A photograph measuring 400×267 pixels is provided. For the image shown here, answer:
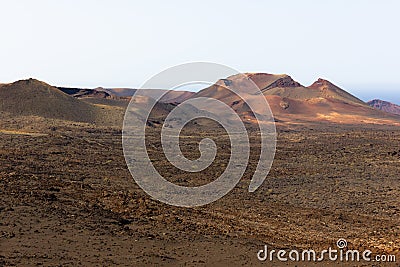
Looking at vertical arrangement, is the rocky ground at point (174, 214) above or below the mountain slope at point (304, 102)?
below

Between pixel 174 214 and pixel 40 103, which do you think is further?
pixel 40 103

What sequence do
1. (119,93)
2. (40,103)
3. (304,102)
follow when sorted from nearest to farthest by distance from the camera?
1. (40,103)
2. (304,102)
3. (119,93)

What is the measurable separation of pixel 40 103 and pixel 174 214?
4874cm

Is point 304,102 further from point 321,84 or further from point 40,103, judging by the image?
point 40,103

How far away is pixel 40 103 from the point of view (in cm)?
6191

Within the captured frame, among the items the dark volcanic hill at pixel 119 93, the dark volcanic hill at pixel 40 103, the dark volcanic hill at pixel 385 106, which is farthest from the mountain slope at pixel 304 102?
the dark volcanic hill at pixel 385 106

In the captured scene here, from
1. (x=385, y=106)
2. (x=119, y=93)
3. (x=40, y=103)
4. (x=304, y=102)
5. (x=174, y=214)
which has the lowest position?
(x=174, y=214)

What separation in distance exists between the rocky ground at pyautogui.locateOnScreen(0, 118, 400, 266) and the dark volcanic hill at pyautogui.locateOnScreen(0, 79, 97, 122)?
1085 inches

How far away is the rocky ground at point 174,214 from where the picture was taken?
12.8 metres

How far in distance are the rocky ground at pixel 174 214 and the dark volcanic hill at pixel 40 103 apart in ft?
90.4

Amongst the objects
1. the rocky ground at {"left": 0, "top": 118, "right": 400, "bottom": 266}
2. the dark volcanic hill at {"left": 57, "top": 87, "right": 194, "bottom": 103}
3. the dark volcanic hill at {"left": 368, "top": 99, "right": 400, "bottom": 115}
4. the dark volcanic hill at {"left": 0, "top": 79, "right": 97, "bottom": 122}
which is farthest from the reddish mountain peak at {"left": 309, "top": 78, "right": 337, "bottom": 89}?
the rocky ground at {"left": 0, "top": 118, "right": 400, "bottom": 266}

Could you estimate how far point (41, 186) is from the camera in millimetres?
20734

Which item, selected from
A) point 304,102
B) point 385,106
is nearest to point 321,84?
point 385,106

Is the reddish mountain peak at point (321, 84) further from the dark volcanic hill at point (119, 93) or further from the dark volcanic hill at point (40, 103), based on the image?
the dark volcanic hill at point (40, 103)
